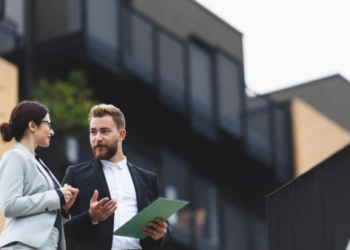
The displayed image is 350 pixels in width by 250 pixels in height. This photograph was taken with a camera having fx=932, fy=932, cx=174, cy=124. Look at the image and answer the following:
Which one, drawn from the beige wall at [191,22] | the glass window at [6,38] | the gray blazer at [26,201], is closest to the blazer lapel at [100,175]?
the gray blazer at [26,201]

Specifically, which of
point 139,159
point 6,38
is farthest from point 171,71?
point 6,38

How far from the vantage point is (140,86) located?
1795 centimetres

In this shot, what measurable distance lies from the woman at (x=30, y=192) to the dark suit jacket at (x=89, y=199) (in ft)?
0.73

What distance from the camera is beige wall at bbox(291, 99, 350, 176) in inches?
836

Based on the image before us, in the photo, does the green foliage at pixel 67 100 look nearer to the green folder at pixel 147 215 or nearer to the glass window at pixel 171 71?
the glass window at pixel 171 71

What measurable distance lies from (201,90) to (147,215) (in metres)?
13.5

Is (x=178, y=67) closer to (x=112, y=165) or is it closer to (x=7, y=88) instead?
(x=7, y=88)

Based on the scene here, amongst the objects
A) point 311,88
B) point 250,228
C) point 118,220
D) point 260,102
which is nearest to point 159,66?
point 260,102

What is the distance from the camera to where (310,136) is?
21.7 metres

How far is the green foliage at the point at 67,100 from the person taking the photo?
1570 centimetres

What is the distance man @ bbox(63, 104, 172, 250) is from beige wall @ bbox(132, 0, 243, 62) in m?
14.0

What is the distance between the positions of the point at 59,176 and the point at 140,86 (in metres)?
3.96

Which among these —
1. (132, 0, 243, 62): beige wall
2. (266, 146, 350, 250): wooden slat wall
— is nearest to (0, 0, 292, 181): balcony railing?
(132, 0, 243, 62): beige wall

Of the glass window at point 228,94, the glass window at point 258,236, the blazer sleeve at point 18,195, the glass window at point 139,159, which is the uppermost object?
the blazer sleeve at point 18,195
